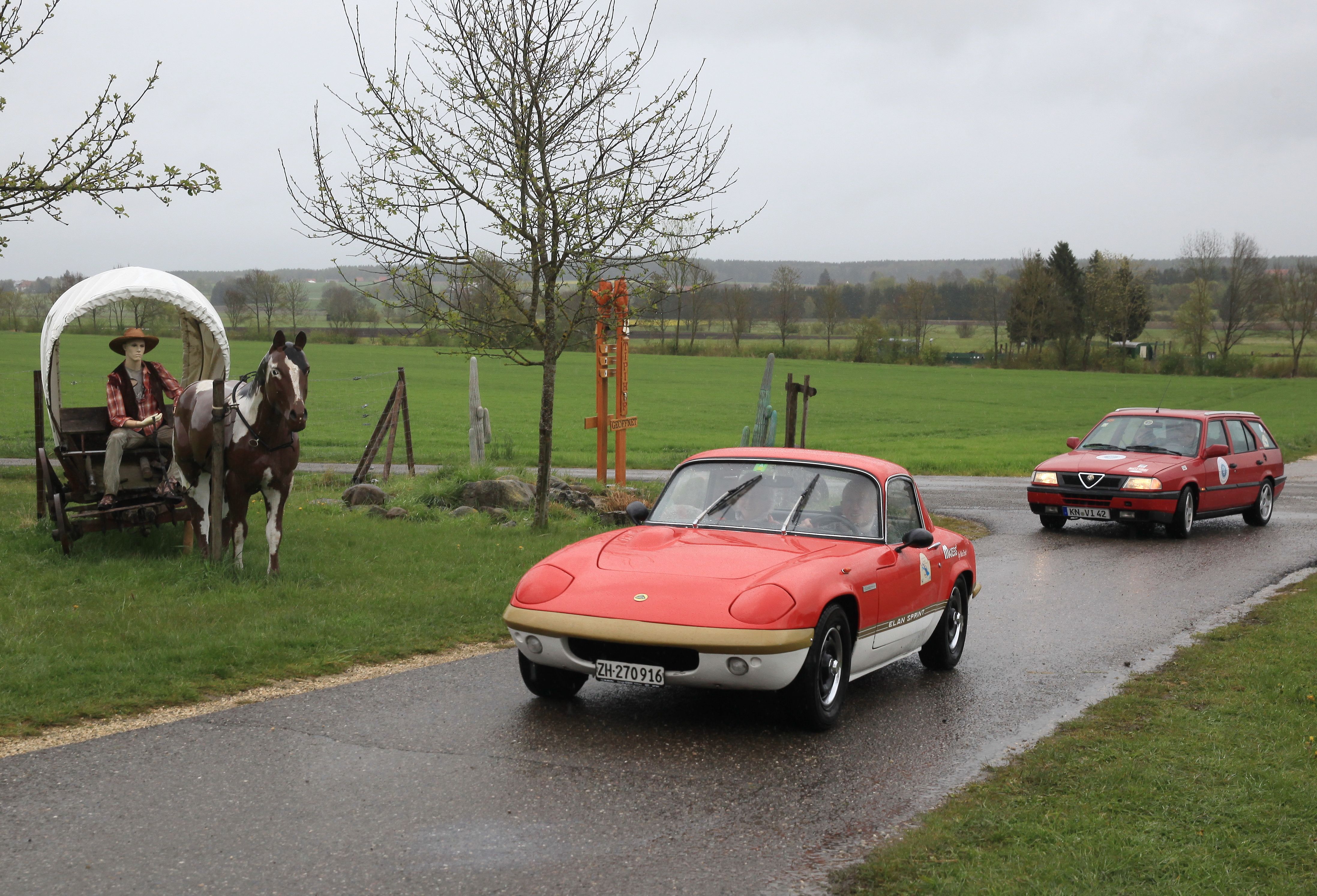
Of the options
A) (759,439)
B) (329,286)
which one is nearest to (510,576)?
(759,439)

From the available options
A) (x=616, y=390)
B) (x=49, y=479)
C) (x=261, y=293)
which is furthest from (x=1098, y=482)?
(x=261, y=293)

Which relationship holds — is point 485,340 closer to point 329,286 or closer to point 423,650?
point 423,650

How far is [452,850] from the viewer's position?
15.6 feet

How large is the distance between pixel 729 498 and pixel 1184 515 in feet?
34.5

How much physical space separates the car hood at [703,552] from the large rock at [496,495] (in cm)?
862

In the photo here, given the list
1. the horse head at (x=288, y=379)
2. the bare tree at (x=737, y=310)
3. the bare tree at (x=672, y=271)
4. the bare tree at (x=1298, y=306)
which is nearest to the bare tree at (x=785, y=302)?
the bare tree at (x=737, y=310)

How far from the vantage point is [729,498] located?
7879mm

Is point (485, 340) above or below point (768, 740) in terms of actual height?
above

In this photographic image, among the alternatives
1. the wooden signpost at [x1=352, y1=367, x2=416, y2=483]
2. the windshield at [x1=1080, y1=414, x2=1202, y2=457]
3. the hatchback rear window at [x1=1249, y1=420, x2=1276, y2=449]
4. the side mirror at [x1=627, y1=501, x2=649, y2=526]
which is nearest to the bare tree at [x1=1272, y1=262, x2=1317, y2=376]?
the hatchback rear window at [x1=1249, y1=420, x2=1276, y2=449]

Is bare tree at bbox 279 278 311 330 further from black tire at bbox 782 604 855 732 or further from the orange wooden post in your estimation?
black tire at bbox 782 604 855 732

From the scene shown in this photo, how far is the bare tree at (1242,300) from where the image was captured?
8475 centimetres

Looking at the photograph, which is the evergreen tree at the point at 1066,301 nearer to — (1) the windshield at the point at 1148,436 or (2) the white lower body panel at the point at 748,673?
(1) the windshield at the point at 1148,436

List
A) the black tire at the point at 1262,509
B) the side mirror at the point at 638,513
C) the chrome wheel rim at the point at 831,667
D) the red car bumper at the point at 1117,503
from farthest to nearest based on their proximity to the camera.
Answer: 1. the black tire at the point at 1262,509
2. the red car bumper at the point at 1117,503
3. the side mirror at the point at 638,513
4. the chrome wheel rim at the point at 831,667

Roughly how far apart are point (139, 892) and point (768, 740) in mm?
3328
